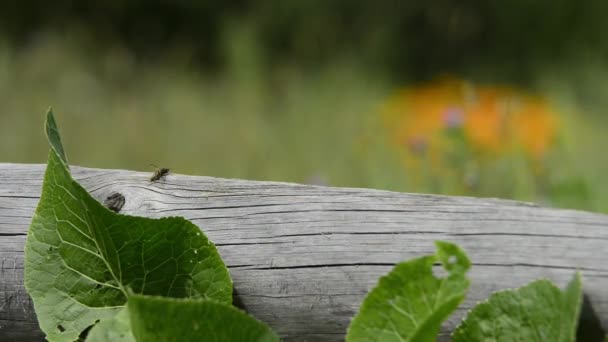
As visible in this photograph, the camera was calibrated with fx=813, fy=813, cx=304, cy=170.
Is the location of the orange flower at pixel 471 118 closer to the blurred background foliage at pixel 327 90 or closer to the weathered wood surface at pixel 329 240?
the blurred background foliage at pixel 327 90

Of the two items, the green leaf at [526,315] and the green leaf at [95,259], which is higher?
the green leaf at [95,259]

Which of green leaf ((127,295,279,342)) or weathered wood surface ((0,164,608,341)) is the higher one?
weathered wood surface ((0,164,608,341))

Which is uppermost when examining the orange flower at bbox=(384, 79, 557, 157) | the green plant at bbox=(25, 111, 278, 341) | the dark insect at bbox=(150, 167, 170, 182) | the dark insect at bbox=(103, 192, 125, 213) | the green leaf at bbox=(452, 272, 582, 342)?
the orange flower at bbox=(384, 79, 557, 157)

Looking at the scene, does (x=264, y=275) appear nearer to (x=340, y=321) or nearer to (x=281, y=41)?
(x=340, y=321)

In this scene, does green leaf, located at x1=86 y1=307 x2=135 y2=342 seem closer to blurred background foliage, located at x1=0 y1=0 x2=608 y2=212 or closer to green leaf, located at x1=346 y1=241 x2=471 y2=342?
green leaf, located at x1=346 y1=241 x2=471 y2=342

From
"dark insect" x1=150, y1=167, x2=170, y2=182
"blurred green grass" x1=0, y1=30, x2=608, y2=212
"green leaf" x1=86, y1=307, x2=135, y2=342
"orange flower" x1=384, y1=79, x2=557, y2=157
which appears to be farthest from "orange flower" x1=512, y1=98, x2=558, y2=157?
"green leaf" x1=86, y1=307, x2=135, y2=342

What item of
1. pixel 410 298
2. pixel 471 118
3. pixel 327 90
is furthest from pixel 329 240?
pixel 327 90

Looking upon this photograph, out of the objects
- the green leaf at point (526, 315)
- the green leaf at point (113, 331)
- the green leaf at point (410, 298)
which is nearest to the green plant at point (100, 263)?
the green leaf at point (113, 331)
